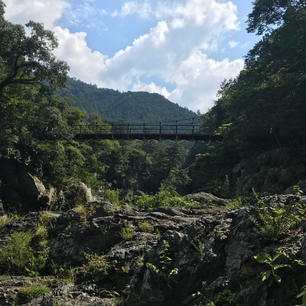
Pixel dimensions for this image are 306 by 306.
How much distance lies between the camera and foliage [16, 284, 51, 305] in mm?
4539

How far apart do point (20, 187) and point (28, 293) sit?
1885cm

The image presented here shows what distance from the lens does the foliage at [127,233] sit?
5605mm

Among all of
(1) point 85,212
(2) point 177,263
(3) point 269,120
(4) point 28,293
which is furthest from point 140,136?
(2) point 177,263

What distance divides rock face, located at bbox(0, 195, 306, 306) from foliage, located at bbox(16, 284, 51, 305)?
0.17m

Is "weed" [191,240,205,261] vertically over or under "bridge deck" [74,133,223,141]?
under

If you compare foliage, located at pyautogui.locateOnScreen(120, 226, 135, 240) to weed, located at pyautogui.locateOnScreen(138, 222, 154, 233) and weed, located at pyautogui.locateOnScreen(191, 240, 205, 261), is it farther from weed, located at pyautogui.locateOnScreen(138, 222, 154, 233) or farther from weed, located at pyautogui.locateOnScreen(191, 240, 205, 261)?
weed, located at pyautogui.locateOnScreen(191, 240, 205, 261)

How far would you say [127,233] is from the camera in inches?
223

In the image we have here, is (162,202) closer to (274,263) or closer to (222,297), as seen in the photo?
(222,297)

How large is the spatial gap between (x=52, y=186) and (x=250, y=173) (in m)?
15.0

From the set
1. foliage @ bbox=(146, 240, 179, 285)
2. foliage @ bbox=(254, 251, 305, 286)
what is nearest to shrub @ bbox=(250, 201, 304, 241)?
foliage @ bbox=(254, 251, 305, 286)

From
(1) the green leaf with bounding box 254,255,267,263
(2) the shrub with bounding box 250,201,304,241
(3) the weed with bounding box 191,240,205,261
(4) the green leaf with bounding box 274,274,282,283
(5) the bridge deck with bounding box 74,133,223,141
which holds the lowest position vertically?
(3) the weed with bounding box 191,240,205,261

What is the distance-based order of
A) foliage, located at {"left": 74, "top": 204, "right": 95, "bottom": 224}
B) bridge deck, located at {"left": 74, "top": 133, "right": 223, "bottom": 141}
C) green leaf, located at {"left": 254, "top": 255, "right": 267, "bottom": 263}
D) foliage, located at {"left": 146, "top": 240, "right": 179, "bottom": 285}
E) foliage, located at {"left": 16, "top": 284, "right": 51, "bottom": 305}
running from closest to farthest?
green leaf, located at {"left": 254, "top": 255, "right": 267, "bottom": 263}
foliage, located at {"left": 146, "top": 240, "right": 179, "bottom": 285}
foliage, located at {"left": 16, "top": 284, "right": 51, "bottom": 305}
foliage, located at {"left": 74, "top": 204, "right": 95, "bottom": 224}
bridge deck, located at {"left": 74, "top": 133, "right": 223, "bottom": 141}

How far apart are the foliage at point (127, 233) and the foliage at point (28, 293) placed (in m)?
1.58

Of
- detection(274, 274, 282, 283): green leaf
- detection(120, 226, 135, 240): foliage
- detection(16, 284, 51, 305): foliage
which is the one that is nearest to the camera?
detection(274, 274, 282, 283): green leaf
